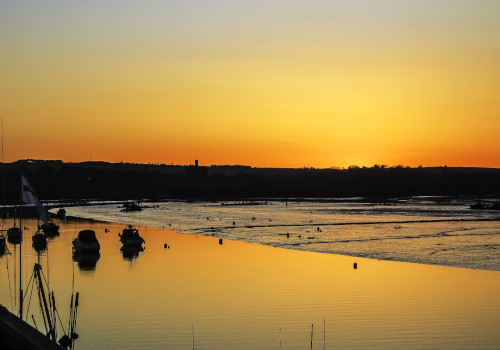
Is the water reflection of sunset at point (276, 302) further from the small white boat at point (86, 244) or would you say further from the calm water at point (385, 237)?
the calm water at point (385, 237)

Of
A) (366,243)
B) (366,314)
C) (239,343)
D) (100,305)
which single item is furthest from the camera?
(366,243)

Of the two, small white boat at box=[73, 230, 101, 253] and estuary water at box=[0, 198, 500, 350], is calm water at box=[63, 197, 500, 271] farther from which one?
small white boat at box=[73, 230, 101, 253]

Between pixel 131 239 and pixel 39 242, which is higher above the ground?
pixel 131 239

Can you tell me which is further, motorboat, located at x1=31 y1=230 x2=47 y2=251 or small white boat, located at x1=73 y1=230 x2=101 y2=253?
motorboat, located at x1=31 y1=230 x2=47 y2=251

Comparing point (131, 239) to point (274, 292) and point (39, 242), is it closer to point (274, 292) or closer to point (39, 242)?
point (39, 242)

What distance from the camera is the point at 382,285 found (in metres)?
50.5

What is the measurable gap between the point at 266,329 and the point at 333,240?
53792 mm

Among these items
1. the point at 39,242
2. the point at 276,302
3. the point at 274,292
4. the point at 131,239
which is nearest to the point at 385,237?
the point at 131,239

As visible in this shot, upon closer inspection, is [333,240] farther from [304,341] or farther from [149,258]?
[304,341]

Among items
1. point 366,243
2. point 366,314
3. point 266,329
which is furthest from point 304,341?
point 366,243

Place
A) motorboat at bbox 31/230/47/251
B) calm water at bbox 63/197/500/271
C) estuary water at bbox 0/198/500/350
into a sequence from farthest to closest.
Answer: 1. motorboat at bbox 31/230/47/251
2. calm water at bbox 63/197/500/271
3. estuary water at bbox 0/198/500/350

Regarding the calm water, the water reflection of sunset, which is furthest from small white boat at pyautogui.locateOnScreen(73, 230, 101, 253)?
the calm water

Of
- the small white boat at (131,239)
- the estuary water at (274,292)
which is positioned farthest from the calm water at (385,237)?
the small white boat at (131,239)

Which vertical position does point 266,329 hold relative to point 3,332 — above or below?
below
